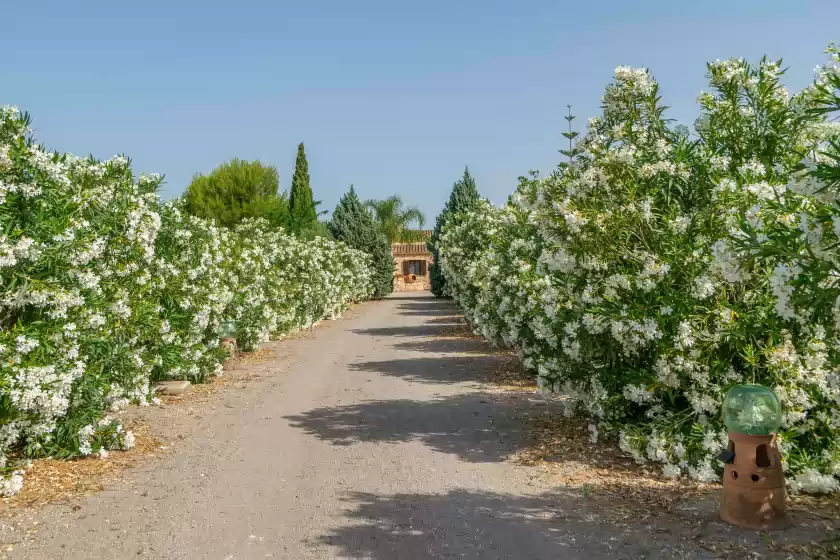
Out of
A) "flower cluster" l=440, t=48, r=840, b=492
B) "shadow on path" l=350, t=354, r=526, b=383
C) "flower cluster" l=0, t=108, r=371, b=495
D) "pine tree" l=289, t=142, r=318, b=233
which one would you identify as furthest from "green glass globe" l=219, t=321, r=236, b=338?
"pine tree" l=289, t=142, r=318, b=233

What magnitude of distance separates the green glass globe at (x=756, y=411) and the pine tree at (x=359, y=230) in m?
39.2

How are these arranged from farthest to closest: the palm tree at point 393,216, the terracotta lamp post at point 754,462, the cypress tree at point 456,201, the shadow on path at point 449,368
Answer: the palm tree at point 393,216 → the cypress tree at point 456,201 → the shadow on path at point 449,368 → the terracotta lamp post at point 754,462

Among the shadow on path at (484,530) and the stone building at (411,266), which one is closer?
the shadow on path at (484,530)

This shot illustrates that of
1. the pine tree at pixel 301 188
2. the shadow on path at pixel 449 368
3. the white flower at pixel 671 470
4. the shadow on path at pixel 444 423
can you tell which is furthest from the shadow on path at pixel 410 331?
the white flower at pixel 671 470

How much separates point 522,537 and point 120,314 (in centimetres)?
581

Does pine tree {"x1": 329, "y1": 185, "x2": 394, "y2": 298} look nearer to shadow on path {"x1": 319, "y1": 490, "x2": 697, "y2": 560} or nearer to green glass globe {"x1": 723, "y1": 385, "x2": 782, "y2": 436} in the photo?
shadow on path {"x1": 319, "y1": 490, "x2": 697, "y2": 560}

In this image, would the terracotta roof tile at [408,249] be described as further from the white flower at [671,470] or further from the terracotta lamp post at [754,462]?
the terracotta lamp post at [754,462]

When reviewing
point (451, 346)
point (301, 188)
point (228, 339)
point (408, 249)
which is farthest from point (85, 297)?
point (408, 249)

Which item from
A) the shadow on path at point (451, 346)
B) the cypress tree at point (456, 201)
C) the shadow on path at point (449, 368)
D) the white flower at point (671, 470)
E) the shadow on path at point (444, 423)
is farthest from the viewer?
the cypress tree at point (456, 201)

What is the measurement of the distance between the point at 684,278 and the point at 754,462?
2070 mm

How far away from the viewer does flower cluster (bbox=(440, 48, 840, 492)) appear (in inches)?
252

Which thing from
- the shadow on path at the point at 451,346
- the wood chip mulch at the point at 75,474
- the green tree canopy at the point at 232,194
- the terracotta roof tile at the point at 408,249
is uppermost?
the green tree canopy at the point at 232,194

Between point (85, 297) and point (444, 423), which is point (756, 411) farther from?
point (85, 297)

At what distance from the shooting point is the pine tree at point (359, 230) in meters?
44.8
